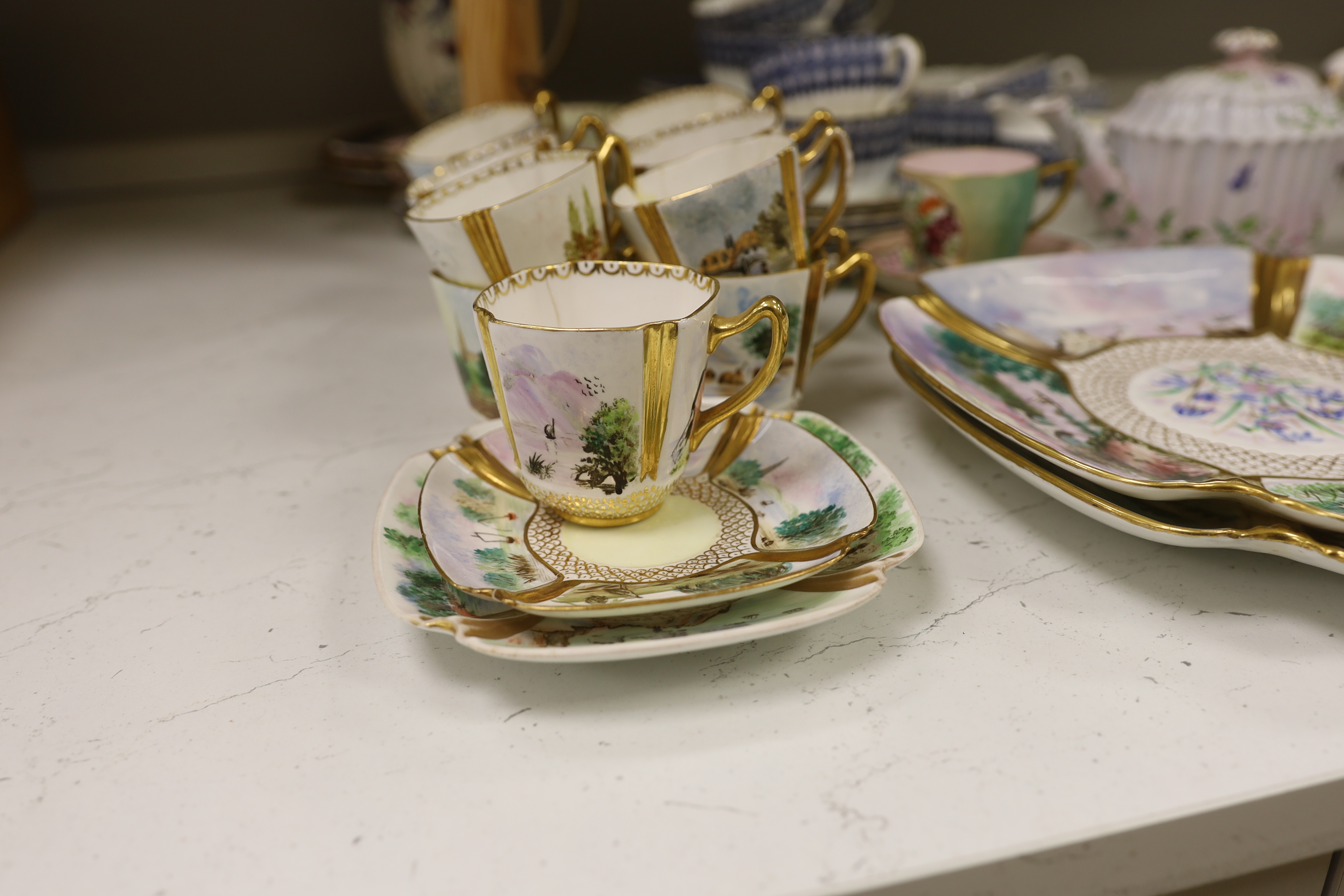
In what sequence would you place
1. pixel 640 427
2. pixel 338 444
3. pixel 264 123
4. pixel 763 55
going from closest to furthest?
pixel 640 427 < pixel 338 444 < pixel 763 55 < pixel 264 123

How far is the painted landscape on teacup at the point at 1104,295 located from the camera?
27.4 inches

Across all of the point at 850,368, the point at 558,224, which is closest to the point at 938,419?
the point at 850,368

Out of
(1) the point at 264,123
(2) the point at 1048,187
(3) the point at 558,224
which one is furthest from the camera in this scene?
(1) the point at 264,123

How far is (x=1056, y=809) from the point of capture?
346 mm

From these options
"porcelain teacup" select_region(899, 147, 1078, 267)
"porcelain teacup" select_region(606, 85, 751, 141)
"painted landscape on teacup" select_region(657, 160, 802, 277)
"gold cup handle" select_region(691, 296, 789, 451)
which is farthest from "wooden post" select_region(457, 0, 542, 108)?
"gold cup handle" select_region(691, 296, 789, 451)

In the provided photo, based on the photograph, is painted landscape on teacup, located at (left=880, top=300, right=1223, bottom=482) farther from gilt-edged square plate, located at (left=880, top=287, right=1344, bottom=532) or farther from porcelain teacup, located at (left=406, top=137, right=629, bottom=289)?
porcelain teacup, located at (left=406, top=137, right=629, bottom=289)

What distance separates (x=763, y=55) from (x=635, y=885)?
954 millimetres

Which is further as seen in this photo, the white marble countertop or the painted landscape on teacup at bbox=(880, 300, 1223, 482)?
the painted landscape on teacup at bbox=(880, 300, 1223, 482)

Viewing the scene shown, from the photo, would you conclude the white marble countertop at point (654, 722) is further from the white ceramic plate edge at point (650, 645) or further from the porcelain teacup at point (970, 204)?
the porcelain teacup at point (970, 204)

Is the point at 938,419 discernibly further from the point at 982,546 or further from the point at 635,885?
the point at 635,885

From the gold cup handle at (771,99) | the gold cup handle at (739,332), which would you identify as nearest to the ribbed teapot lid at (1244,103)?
the gold cup handle at (771,99)

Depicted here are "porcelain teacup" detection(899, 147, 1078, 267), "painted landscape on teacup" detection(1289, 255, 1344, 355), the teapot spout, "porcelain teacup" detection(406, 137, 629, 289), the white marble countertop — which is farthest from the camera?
the teapot spout

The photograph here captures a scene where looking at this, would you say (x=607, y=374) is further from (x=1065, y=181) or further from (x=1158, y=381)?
(x=1065, y=181)

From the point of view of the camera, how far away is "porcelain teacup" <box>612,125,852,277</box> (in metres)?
0.57
